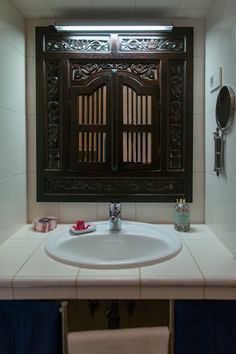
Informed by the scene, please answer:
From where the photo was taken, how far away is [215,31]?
133 cm

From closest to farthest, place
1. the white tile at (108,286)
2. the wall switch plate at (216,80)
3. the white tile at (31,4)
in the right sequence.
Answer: the white tile at (108,286), the wall switch plate at (216,80), the white tile at (31,4)

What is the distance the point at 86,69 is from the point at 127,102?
28cm

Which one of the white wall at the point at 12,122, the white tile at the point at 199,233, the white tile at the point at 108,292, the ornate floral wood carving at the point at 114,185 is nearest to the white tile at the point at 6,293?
the white tile at the point at 108,292

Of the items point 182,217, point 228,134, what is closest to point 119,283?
point 182,217

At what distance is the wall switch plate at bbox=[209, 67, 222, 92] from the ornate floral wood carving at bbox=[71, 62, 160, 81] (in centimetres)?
28

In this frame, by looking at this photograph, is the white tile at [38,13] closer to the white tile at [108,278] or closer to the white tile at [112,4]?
the white tile at [112,4]

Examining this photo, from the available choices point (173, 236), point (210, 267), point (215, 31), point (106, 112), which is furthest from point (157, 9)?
point (210, 267)

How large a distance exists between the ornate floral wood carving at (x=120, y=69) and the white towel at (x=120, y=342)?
1.18 m

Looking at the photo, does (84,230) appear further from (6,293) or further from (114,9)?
(114,9)

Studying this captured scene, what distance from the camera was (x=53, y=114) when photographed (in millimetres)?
1534

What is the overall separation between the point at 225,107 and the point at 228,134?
0.37ft

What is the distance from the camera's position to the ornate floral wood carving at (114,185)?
60.9 inches

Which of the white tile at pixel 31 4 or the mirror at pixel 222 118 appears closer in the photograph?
the mirror at pixel 222 118

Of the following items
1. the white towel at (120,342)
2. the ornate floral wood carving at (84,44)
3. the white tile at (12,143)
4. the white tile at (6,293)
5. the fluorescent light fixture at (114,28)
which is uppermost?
the fluorescent light fixture at (114,28)
